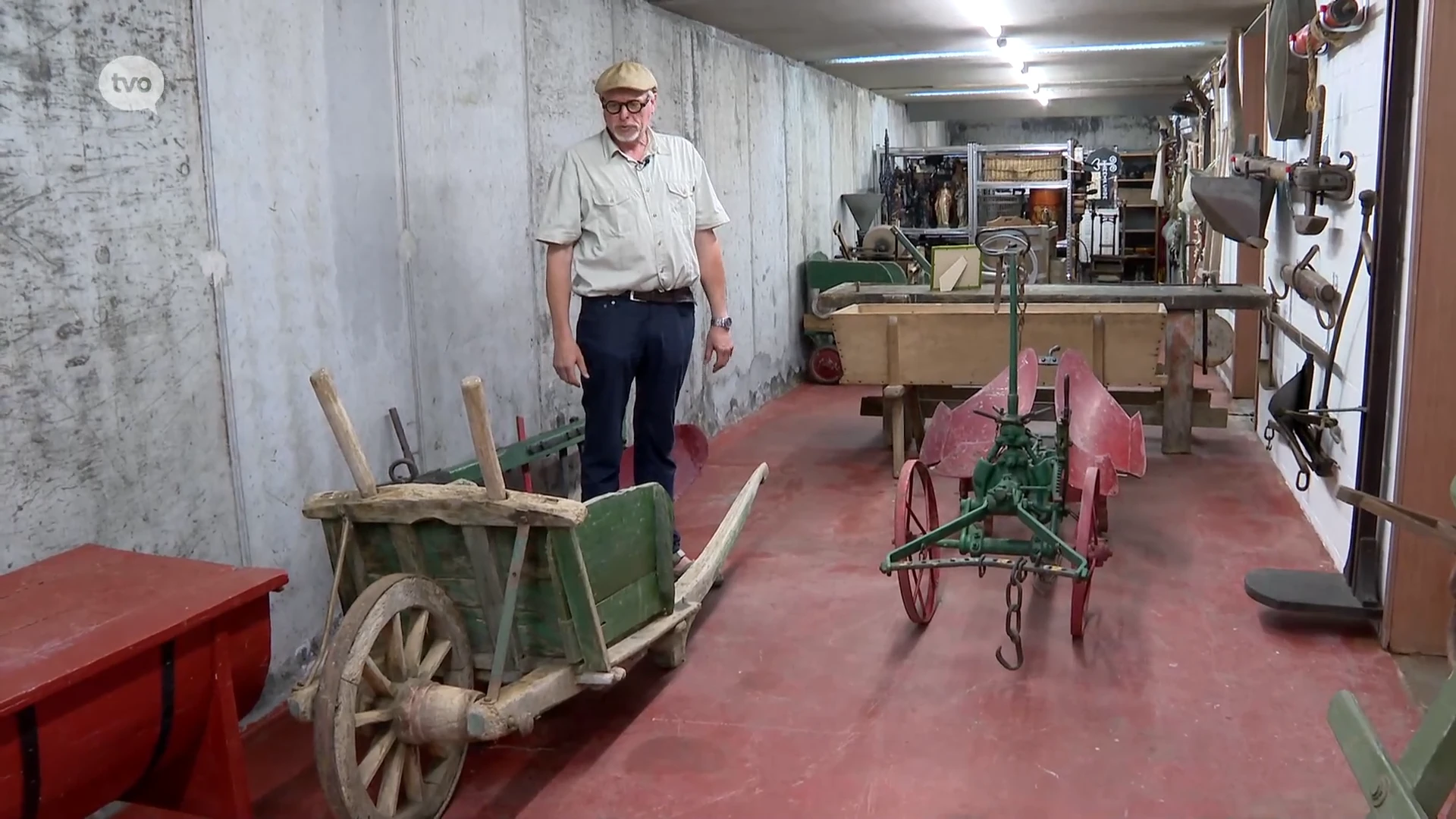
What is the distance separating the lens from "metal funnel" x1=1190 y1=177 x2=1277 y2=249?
4.93m

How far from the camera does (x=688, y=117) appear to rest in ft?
19.6

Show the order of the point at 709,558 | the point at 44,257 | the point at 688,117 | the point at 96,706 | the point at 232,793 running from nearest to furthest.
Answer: the point at 96,706
the point at 232,793
the point at 44,257
the point at 709,558
the point at 688,117

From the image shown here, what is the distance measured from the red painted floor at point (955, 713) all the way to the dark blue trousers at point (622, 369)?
595 millimetres

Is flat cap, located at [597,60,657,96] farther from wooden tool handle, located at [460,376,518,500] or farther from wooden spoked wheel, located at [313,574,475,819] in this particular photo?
wooden spoked wheel, located at [313,574,475,819]

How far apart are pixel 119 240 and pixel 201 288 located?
24cm

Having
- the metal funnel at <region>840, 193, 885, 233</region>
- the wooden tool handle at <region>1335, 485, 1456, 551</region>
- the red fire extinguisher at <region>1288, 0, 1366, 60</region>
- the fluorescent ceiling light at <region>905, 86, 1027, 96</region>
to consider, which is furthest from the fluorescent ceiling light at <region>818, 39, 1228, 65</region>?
the wooden tool handle at <region>1335, 485, 1456, 551</region>

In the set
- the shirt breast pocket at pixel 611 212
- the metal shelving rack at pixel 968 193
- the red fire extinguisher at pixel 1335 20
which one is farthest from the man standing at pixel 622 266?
the metal shelving rack at pixel 968 193

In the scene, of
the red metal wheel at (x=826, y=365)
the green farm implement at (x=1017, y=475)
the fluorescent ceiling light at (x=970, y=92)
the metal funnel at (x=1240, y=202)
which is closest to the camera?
the green farm implement at (x=1017, y=475)

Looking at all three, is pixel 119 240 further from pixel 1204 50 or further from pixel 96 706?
pixel 1204 50

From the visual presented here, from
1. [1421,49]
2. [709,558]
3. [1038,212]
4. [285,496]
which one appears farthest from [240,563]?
[1038,212]

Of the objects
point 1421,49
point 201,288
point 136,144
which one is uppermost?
point 1421,49

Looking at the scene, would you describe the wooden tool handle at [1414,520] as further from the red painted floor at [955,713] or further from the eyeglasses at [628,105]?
the eyeglasses at [628,105]

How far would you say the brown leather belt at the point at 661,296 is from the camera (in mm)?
3533

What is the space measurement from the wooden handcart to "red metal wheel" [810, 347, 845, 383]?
18.4 feet
